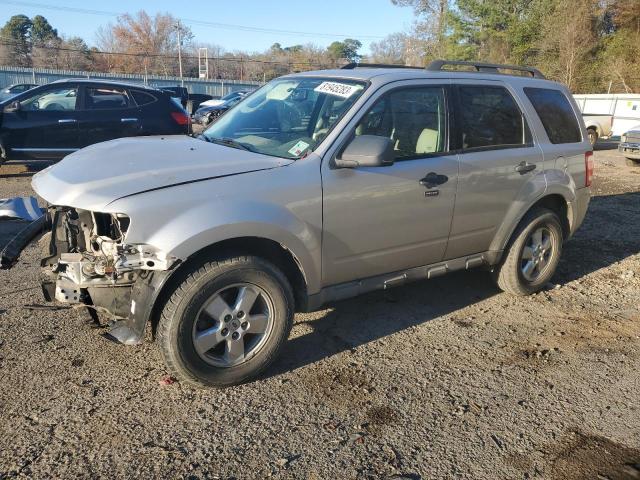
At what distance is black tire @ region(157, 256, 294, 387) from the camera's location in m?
3.10

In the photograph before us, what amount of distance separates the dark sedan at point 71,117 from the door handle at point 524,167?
7349mm

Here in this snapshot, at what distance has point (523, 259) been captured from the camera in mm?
5086

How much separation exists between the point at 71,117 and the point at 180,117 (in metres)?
1.91

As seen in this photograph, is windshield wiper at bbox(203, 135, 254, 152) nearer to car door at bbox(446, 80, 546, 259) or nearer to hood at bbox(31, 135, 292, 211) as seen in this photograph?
hood at bbox(31, 135, 292, 211)

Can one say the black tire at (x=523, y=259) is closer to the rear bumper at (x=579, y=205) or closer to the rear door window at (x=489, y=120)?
the rear bumper at (x=579, y=205)

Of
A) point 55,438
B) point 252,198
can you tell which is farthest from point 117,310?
point 252,198

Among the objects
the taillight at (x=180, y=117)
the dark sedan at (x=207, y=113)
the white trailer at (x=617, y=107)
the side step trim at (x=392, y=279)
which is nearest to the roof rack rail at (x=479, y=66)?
the side step trim at (x=392, y=279)

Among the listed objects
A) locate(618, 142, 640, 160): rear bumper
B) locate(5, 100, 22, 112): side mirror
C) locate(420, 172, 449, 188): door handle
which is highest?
locate(5, 100, 22, 112): side mirror

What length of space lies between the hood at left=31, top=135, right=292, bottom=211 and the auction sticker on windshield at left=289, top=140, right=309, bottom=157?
0.44ft

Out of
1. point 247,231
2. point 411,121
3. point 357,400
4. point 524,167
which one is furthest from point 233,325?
point 524,167

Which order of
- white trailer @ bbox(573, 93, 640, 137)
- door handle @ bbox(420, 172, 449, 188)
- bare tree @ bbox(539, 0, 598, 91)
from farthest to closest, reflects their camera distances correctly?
bare tree @ bbox(539, 0, 598, 91), white trailer @ bbox(573, 93, 640, 137), door handle @ bbox(420, 172, 449, 188)

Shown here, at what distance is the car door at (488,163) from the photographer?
4.29 metres

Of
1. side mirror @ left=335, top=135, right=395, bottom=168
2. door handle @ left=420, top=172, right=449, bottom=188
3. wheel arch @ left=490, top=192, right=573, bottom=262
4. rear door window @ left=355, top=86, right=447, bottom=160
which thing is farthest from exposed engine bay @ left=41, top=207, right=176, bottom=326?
wheel arch @ left=490, top=192, right=573, bottom=262

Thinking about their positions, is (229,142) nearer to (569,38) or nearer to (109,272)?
(109,272)
